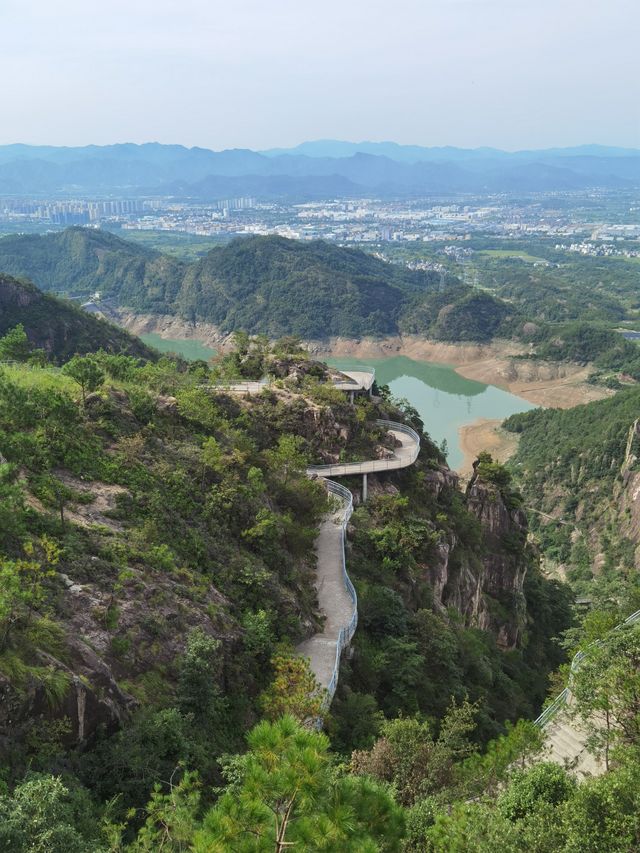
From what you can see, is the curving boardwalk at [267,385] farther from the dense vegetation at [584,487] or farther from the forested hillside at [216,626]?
the dense vegetation at [584,487]

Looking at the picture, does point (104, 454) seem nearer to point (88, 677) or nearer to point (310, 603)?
point (310, 603)

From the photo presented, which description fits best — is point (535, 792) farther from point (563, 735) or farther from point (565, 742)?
point (563, 735)

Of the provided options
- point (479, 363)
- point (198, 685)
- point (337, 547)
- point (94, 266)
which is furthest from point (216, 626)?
point (94, 266)

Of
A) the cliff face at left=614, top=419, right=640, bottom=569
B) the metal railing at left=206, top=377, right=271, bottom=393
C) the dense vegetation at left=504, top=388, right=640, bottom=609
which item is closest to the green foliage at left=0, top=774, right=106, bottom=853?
the metal railing at left=206, top=377, right=271, bottom=393

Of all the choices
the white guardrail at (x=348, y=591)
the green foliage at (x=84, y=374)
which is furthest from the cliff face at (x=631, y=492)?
the green foliage at (x=84, y=374)

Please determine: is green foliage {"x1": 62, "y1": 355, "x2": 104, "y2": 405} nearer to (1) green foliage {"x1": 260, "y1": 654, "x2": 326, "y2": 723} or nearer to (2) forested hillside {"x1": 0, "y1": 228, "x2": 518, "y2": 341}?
(1) green foliage {"x1": 260, "y1": 654, "x2": 326, "y2": 723}

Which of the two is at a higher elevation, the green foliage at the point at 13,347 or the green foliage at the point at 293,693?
the green foliage at the point at 13,347

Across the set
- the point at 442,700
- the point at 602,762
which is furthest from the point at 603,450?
the point at 602,762

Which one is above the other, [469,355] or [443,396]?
[469,355]
